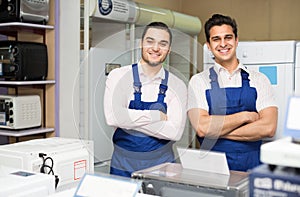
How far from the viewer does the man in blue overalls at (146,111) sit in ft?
8.59

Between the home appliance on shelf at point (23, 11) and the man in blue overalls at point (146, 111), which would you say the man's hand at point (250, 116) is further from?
the home appliance on shelf at point (23, 11)

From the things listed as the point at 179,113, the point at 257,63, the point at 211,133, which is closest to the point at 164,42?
the point at 179,113

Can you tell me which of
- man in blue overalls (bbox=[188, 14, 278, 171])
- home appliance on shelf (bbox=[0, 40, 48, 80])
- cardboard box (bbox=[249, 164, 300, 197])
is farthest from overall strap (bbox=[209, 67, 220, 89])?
cardboard box (bbox=[249, 164, 300, 197])

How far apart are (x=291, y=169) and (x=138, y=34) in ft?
9.54

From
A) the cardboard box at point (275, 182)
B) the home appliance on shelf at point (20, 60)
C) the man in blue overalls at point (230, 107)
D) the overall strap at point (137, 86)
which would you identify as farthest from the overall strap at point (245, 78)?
the cardboard box at point (275, 182)


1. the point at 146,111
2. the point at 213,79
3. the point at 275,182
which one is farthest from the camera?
the point at 213,79

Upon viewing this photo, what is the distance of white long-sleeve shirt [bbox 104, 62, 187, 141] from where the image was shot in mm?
2609

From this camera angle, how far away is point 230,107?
9.06 ft

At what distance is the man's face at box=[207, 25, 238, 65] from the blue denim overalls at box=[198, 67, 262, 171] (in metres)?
0.23

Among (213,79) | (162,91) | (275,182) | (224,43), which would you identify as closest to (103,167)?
(162,91)

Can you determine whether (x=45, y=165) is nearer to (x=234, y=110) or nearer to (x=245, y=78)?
(x=234, y=110)

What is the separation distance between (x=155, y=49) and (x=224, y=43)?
1.79 ft

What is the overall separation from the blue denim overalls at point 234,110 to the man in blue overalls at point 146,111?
0.21 meters

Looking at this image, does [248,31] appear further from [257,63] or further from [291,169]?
[291,169]
